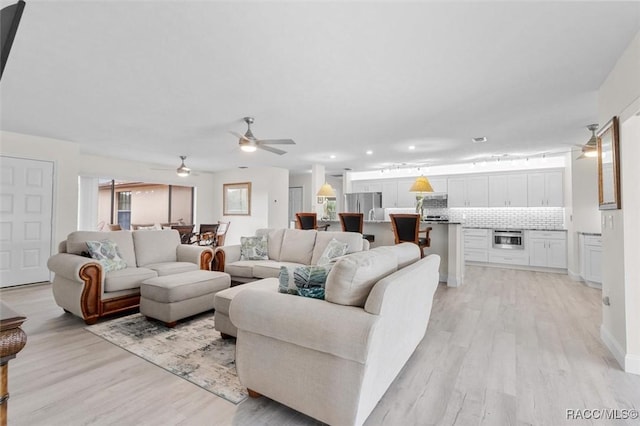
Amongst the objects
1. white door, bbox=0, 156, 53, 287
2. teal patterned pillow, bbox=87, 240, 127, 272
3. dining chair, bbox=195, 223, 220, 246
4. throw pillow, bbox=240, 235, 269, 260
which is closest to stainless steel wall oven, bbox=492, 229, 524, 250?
throw pillow, bbox=240, 235, 269, 260

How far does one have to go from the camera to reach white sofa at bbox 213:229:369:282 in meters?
3.80

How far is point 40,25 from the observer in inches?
77.5

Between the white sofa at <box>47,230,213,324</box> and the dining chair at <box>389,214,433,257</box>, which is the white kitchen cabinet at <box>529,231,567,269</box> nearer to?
the dining chair at <box>389,214,433,257</box>

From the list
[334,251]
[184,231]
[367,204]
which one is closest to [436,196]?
[367,204]

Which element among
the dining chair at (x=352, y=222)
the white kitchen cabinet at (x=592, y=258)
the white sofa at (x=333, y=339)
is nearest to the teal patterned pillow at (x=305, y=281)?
the white sofa at (x=333, y=339)

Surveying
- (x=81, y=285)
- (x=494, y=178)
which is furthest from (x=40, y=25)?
(x=494, y=178)

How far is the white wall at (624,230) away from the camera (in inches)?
85.2

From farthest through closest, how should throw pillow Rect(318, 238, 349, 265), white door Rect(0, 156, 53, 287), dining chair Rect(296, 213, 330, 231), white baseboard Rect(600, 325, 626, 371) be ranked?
dining chair Rect(296, 213, 330, 231)
white door Rect(0, 156, 53, 287)
throw pillow Rect(318, 238, 349, 265)
white baseboard Rect(600, 325, 626, 371)

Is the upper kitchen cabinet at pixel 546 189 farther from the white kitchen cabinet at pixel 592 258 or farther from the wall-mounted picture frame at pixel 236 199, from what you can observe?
the wall-mounted picture frame at pixel 236 199

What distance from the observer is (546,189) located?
6.26 metres

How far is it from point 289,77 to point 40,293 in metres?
4.70

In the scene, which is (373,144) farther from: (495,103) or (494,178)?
(494,178)

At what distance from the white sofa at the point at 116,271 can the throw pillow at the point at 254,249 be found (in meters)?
0.47

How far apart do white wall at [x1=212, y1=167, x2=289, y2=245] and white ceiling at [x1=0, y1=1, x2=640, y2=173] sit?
341 centimetres
